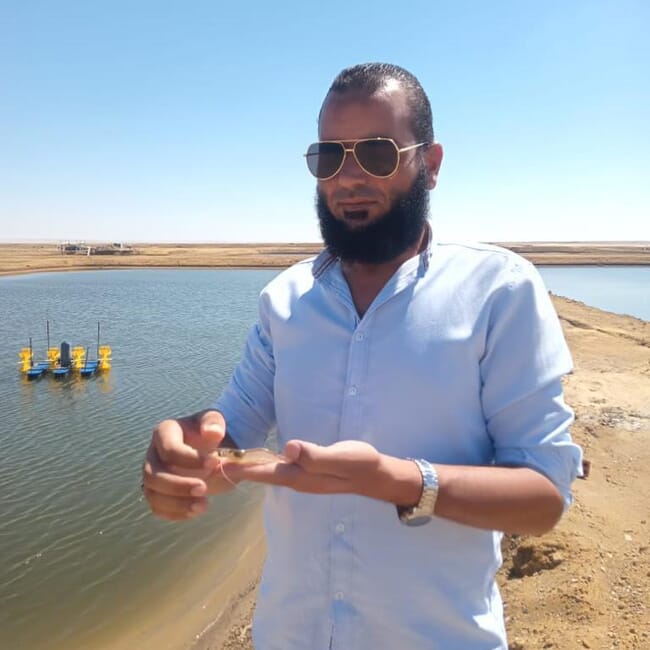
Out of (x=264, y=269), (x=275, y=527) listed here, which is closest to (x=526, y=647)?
(x=275, y=527)

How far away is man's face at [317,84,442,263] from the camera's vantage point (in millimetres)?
1826

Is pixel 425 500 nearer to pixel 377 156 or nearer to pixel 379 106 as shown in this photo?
pixel 377 156

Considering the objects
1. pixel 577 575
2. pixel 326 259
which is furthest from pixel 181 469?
pixel 577 575

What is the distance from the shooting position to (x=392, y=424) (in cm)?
167

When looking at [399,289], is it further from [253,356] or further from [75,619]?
[75,619]

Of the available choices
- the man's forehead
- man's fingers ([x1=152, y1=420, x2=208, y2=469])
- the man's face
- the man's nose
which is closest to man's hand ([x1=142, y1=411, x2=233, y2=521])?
man's fingers ([x1=152, y1=420, x2=208, y2=469])

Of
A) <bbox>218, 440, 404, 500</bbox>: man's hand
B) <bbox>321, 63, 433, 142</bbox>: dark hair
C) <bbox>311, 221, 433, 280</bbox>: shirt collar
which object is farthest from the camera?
<bbox>311, 221, 433, 280</bbox>: shirt collar

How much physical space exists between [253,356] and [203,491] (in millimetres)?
651

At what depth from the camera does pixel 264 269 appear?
226 feet

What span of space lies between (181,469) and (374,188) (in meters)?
1.09

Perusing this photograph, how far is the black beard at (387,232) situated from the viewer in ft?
6.15

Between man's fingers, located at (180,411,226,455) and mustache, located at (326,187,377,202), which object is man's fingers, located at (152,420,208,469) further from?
mustache, located at (326,187,377,202)

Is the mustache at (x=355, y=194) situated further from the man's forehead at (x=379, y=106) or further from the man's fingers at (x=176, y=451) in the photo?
the man's fingers at (x=176, y=451)

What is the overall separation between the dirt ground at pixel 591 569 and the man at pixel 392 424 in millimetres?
3599
